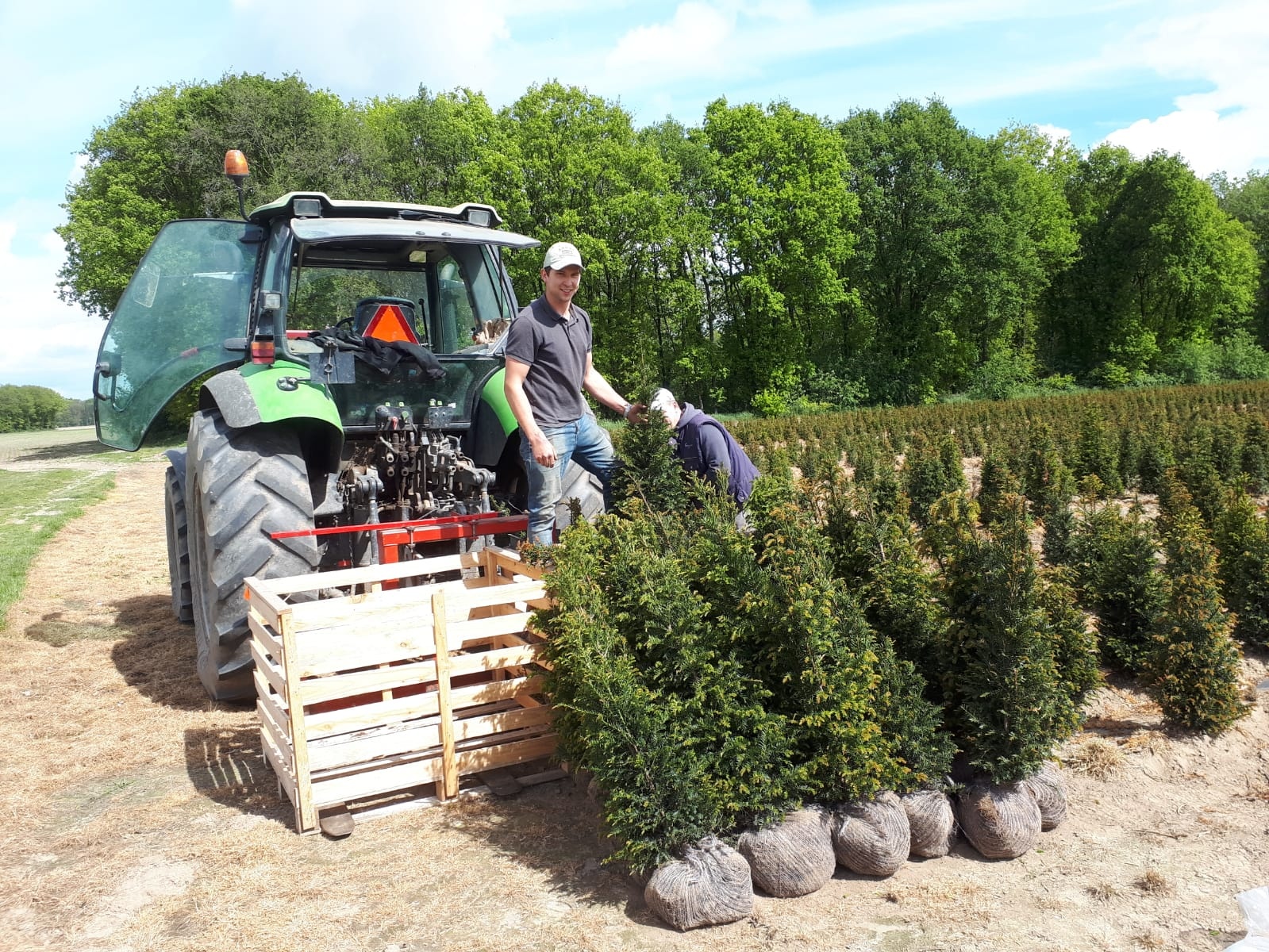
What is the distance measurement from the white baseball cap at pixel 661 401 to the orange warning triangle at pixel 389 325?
1668 millimetres

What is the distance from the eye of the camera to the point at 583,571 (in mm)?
3959

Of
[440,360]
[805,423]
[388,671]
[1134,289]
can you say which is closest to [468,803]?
[388,671]

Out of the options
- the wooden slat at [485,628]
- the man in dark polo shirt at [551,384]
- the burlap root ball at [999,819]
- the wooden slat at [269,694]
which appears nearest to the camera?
the burlap root ball at [999,819]

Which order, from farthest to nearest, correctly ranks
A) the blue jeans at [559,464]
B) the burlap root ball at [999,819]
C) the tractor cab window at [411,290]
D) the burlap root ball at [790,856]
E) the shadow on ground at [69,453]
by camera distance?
1. the shadow on ground at [69,453]
2. the tractor cab window at [411,290]
3. the blue jeans at [559,464]
4. the burlap root ball at [999,819]
5. the burlap root ball at [790,856]

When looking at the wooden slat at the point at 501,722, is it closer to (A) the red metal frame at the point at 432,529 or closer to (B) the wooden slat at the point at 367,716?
(B) the wooden slat at the point at 367,716

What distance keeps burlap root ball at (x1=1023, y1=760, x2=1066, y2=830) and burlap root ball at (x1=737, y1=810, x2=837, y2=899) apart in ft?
3.06

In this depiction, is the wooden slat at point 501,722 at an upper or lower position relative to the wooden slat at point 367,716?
lower

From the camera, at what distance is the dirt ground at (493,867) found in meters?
3.08

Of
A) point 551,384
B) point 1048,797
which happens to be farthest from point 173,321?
point 1048,797

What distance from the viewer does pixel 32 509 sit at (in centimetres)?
1434

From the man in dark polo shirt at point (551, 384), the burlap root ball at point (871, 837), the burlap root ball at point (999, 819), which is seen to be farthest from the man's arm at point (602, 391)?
the burlap root ball at point (999, 819)

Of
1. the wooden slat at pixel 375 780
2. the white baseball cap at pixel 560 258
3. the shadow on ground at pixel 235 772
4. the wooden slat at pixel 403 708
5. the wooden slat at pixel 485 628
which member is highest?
the white baseball cap at pixel 560 258

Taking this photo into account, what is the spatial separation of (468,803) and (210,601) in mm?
1882

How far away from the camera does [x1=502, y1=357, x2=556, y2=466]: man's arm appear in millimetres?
4520
